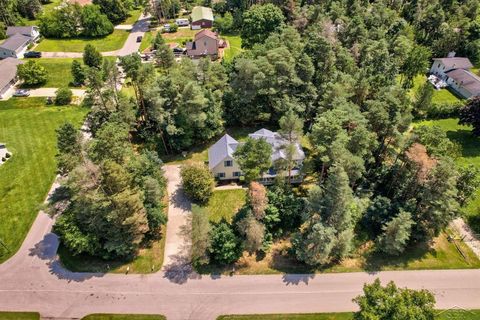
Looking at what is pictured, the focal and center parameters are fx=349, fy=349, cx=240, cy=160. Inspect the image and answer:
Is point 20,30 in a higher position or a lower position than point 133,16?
higher

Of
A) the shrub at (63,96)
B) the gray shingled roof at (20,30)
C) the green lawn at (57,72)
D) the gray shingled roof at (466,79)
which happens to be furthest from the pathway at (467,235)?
Result: the gray shingled roof at (20,30)

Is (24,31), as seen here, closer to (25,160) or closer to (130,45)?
(130,45)

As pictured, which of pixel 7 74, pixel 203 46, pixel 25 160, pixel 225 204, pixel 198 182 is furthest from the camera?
pixel 203 46

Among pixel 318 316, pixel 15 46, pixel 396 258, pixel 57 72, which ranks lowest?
pixel 318 316

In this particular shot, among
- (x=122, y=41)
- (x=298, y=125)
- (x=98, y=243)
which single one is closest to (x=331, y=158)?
(x=298, y=125)

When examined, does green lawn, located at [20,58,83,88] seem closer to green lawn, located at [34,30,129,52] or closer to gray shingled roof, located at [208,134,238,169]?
green lawn, located at [34,30,129,52]

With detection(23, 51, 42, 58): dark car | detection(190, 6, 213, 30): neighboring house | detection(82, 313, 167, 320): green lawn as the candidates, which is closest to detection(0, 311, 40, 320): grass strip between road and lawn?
detection(82, 313, 167, 320): green lawn

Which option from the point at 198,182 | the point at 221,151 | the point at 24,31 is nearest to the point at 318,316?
the point at 198,182
